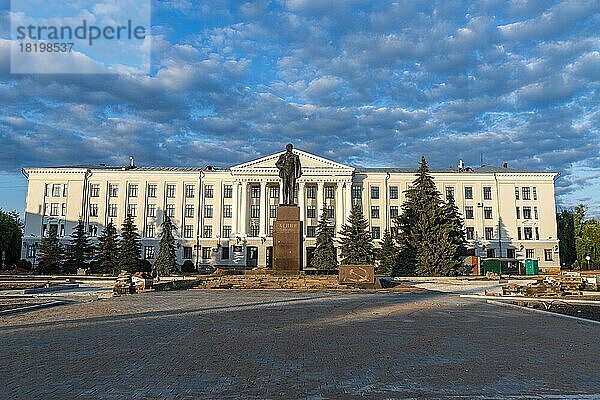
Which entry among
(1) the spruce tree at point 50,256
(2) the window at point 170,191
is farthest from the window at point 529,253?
(1) the spruce tree at point 50,256

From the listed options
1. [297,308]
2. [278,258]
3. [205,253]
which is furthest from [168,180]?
[297,308]

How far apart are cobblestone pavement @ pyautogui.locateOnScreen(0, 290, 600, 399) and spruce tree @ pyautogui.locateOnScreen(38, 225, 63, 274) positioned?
4023 centimetres

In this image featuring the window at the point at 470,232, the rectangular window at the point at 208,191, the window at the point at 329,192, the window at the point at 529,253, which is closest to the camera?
the window at the point at 529,253

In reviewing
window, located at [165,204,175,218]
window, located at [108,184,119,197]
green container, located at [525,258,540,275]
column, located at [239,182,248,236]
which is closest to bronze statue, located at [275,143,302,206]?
green container, located at [525,258,540,275]

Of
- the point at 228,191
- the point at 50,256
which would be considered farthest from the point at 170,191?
the point at 50,256

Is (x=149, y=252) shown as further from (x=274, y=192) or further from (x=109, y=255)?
(x=274, y=192)

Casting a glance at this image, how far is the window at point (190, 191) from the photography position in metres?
66.9

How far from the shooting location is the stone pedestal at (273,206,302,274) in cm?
2366

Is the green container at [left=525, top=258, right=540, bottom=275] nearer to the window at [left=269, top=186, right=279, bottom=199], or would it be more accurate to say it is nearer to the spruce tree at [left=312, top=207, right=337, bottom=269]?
the spruce tree at [left=312, top=207, right=337, bottom=269]

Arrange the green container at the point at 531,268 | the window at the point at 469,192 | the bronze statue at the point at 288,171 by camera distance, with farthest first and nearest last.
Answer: the window at the point at 469,192 → the green container at the point at 531,268 → the bronze statue at the point at 288,171

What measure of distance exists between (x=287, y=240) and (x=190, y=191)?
45.5 meters

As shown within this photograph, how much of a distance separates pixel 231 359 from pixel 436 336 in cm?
411

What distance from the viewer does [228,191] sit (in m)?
67.4

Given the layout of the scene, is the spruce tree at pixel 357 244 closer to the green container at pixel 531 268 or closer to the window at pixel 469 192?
the green container at pixel 531 268
